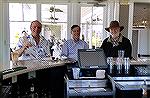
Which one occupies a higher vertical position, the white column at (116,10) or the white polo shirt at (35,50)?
the white column at (116,10)

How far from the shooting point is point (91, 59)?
2.50m

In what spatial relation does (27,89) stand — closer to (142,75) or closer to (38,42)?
(38,42)

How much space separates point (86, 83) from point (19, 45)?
97cm

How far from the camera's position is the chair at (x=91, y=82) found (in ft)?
7.25

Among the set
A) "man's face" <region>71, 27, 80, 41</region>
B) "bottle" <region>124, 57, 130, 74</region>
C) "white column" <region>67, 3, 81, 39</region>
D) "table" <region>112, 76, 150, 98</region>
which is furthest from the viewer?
"white column" <region>67, 3, 81, 39</region>

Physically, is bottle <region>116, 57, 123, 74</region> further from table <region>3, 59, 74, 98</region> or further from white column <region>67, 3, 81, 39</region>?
white column <region>67, 3, 81, 39</region>

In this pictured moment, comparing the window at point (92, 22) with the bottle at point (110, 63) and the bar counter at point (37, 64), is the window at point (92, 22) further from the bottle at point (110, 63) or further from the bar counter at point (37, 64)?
the bottle at point (110, 63)

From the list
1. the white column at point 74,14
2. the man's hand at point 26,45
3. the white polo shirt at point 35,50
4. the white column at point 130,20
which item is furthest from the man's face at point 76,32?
the white column at point 130,20

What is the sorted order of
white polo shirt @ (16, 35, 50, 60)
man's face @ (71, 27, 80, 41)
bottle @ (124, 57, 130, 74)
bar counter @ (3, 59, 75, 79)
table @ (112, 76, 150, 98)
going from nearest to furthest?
table @ (112, 76, 150, 98) → bar counter @ (3, 59, 75, 79) → bottle @ (124, 57, 130, 74) → white polo shirt @ (16, 35, 50, 60) → man's face @ (71, 27, 80, 41)

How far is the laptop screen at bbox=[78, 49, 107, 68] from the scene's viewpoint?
8.18 feet

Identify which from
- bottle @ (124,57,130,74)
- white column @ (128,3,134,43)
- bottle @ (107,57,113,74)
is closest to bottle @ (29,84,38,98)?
bottle @ (107,57,113,74)

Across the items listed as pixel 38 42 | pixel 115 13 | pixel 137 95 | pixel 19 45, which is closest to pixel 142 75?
pixel 137 95

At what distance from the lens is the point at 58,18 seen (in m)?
4.67

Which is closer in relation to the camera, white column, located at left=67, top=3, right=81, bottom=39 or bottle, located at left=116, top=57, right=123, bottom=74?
bottle, located at left=116, top=57, right=123, bottom=74
